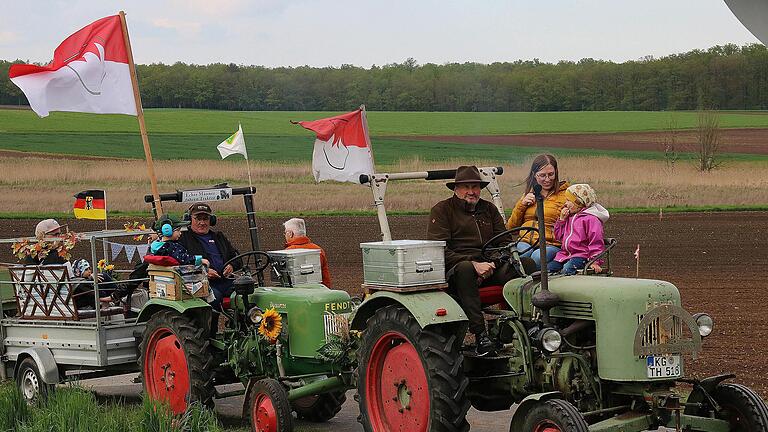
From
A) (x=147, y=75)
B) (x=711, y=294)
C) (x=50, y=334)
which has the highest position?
(x=147, y=75)

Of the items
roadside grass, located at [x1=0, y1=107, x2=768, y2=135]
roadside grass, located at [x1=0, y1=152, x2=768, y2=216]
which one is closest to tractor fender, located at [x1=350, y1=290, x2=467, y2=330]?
roadside grass, located at [x1=0, y1=152, x2=768, y2=216]

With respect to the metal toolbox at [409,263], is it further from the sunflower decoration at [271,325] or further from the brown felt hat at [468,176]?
the sunflower decoration at [271,325]

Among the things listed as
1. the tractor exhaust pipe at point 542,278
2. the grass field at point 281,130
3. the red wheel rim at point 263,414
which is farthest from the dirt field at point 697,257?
the grass field at point 281,130

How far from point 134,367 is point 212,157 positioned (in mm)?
45218

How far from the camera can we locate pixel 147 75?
257 ft

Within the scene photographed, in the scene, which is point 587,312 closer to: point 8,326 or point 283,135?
point 8,326

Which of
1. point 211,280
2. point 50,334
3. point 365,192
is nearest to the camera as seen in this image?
point 211,280

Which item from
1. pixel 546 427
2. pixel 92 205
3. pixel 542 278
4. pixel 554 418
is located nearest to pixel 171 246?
pixel 92 205

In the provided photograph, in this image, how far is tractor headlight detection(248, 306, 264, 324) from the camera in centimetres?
866

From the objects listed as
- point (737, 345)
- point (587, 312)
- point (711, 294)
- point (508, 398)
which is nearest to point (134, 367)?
point (508, 398)

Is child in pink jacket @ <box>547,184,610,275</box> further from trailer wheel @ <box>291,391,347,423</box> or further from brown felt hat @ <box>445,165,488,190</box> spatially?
trailer wheel @ <box>291,391,347,423</box>

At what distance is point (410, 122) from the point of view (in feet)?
232

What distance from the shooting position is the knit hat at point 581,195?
7504 millimetres

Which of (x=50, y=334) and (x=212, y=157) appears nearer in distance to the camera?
(x=50, y=334)
